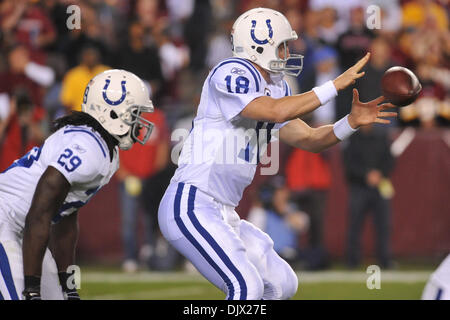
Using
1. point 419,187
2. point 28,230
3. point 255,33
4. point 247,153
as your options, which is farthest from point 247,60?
point 419,187

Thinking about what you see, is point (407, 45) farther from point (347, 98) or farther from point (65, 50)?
point (65, 50)

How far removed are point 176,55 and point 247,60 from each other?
678 centimetres

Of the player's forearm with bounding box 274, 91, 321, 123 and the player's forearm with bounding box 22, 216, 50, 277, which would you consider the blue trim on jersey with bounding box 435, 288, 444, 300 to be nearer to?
the player's forearm with bounding box 274, 91, 321, 123

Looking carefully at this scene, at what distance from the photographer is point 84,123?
515 centimetres

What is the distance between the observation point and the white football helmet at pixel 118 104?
17.1 ft

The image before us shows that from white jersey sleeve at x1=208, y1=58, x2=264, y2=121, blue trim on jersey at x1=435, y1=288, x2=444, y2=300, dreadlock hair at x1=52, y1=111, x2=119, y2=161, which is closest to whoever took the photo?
blue trim on jersey at x1=435, y1=288, x2=444, y2=300

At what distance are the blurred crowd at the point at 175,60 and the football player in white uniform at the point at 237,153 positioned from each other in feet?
15.4

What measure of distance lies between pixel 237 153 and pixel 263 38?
0.67 meters

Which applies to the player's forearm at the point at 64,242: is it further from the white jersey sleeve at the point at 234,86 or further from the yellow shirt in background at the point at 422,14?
the yellow shirt in background at the point at 422,14

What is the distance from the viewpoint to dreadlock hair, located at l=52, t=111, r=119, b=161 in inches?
202

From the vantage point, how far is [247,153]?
5.12m

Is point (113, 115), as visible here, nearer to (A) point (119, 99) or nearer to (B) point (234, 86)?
(A) point (119, 99)

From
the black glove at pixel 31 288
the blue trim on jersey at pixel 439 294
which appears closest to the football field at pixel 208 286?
the black glove at pixel 31 288

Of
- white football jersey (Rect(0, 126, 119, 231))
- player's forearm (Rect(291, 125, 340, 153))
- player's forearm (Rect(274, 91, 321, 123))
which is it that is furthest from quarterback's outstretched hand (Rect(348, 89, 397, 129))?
white football jersey (Rect(0, 126, 119, 231))
